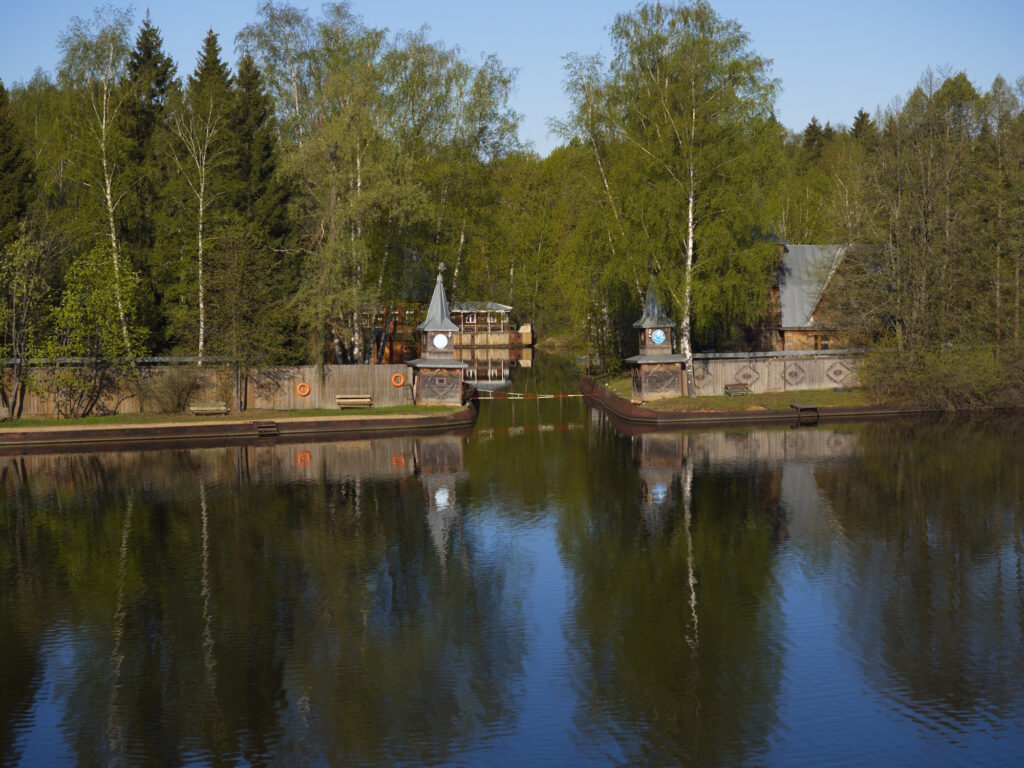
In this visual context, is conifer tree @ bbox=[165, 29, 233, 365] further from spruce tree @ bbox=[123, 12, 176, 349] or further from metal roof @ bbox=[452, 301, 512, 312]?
metal roof @ bbox=[452, 301, 512, 312]

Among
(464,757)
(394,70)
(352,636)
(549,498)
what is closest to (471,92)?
(394,70)

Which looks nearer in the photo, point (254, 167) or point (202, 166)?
point (202, 166)

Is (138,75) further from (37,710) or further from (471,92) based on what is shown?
(37,710)

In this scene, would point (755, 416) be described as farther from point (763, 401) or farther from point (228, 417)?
point (228, 417)

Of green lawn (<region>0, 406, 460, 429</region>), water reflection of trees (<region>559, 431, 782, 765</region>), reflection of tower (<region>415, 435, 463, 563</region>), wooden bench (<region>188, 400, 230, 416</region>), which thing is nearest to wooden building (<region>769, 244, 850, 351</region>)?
green lawn (<region>0, 406, 460, 429</region>)

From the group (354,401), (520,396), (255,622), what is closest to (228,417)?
(354,401)

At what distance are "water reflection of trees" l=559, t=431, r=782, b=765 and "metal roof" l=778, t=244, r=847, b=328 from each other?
105 ft

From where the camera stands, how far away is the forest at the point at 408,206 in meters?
47.2

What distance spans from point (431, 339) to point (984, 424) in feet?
80.8

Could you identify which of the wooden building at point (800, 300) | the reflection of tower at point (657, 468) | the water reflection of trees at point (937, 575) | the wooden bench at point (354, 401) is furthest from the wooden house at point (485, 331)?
the water reflection of trees at point (937, 575)

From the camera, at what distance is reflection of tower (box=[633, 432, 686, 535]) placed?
27.9 meters

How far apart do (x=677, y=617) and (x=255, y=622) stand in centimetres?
767

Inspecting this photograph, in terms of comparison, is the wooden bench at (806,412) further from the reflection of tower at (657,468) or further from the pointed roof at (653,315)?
the pointed roof at (653,315)

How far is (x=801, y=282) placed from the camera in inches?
2469
